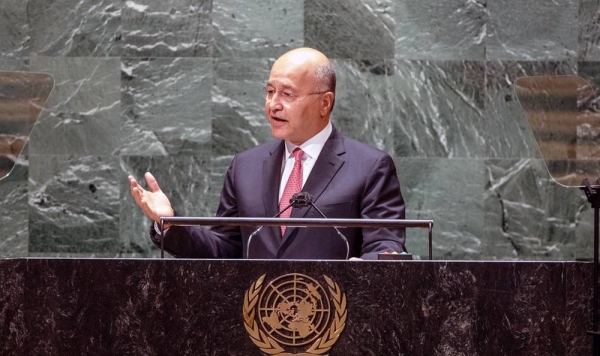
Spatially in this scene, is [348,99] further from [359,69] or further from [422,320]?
[422,320]

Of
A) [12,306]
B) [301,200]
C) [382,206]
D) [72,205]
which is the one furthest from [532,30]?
[12,306]

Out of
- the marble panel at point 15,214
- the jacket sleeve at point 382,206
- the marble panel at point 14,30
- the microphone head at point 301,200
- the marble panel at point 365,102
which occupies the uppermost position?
the marble panel at point 14,30

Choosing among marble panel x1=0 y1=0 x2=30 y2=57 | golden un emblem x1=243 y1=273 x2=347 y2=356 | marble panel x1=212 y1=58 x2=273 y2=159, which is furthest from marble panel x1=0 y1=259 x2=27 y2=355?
marble panel x1=0 y1=0 x2=30 y2=57

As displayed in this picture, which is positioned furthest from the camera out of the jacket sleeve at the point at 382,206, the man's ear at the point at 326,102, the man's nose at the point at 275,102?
the man's ear at the point at 326,102

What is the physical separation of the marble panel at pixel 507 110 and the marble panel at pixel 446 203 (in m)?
0.19

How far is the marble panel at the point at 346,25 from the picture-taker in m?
6.68

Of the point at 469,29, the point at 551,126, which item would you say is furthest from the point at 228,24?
the point at 551,126

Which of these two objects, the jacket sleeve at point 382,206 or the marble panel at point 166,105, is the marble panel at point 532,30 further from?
the jacket sleeve at point 382,206

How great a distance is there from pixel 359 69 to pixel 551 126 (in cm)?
240

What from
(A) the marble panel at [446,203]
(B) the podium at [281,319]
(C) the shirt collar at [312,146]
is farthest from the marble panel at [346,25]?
(B) the podium at [281,319]

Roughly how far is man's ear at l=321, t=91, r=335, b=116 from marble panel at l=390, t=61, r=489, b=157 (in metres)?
1.62

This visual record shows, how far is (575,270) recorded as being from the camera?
11.7ft

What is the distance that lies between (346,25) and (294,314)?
352 centimetres

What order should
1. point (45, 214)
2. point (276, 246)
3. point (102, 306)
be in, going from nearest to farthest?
point (102, 306) → point (276, 246) → point (45, 214)
